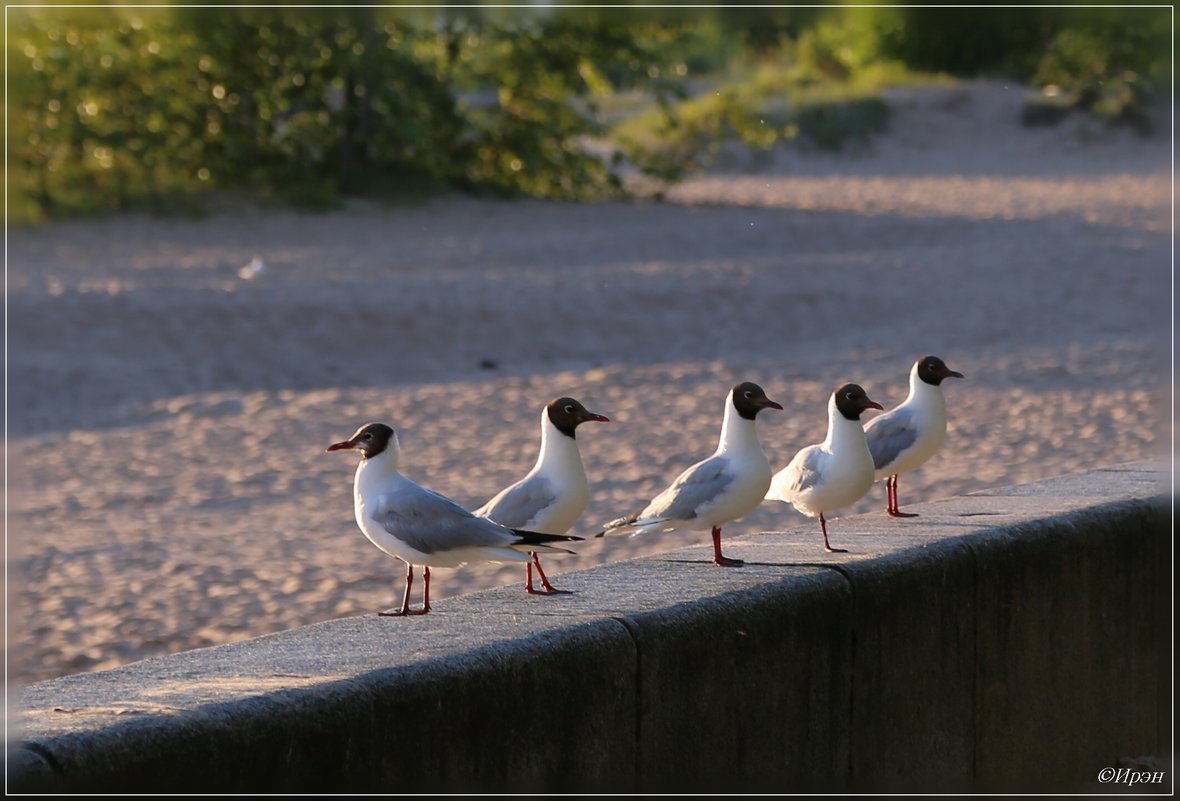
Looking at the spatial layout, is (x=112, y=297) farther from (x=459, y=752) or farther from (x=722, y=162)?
(x=722, y=162)

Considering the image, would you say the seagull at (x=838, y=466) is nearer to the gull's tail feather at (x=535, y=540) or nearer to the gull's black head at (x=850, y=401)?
the gull's black head at (x=850, y=401)

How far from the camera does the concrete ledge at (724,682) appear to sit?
9.02ft

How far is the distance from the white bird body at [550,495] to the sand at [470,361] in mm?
292

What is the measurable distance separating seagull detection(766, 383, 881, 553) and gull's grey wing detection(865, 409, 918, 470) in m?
0.48

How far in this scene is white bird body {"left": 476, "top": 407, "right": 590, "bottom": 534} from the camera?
3.81 meters

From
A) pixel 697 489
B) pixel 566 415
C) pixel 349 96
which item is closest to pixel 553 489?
pixel 566 415

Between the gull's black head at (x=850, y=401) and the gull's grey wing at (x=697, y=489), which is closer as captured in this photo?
the gull's grey wing at (x=697, y=489)

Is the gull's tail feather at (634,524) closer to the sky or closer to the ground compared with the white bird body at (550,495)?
closer to the ground

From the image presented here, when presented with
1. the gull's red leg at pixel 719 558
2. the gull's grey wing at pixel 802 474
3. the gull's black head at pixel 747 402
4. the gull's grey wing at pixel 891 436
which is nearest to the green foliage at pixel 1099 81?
the gull's grey wing at pixel 891 436

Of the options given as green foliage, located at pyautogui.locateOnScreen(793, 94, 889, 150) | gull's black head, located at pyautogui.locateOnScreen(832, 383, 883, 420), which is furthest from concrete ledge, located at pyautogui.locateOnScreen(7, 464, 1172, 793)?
green foliage, located at pyautogui.locateOnScreen(793, 94, 889, 150)

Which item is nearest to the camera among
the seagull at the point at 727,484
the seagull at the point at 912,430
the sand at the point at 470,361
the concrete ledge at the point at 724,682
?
the concrete ledge at the point at 724,682

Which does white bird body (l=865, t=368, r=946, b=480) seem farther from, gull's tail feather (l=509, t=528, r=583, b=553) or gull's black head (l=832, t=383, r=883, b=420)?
gull's tail feather (l=509, t=528, r=583, b=553)

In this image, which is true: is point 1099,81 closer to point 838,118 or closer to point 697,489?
point 838,118

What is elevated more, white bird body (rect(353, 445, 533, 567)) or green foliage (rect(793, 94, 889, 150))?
white bird body (rect(353, 445, 533, 567))
